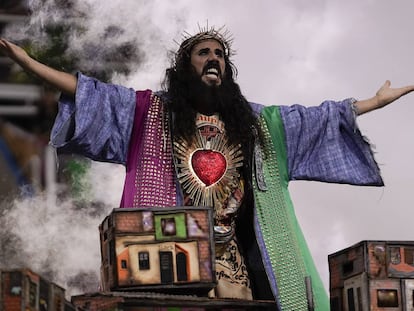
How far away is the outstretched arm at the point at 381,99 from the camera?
5.36 metres

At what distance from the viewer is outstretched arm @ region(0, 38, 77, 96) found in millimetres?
4918

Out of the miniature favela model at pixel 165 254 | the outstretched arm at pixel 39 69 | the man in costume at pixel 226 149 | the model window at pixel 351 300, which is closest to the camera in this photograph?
the miniature favela model at pixel 165 254

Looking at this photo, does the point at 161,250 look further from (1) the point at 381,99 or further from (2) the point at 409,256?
(1) the point at 381,99

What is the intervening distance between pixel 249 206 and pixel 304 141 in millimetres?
386

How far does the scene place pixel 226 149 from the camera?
5.17m

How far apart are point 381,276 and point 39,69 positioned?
1.47m

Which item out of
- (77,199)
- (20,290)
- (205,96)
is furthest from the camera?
(77,199)

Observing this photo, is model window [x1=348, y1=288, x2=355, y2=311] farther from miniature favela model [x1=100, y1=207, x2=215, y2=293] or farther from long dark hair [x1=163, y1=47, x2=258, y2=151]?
long dark hair [x1=163, y1=47, x2=258, y2=151]

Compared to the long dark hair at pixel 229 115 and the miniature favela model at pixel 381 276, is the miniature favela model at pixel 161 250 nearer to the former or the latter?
the miniature favela model at pixel 381 276

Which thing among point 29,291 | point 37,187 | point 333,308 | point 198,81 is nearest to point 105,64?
point 37,187

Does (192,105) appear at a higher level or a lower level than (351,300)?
higher

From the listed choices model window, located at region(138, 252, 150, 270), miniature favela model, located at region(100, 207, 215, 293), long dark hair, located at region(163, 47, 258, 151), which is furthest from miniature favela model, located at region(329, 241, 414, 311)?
long dark hair, located at region(163, 47, 258, 151)

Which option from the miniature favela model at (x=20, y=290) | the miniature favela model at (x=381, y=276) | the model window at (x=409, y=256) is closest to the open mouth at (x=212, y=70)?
the miniature favela model at (x=381, y=276)

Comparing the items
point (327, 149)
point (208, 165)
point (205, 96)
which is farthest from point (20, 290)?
point (327, 149)
